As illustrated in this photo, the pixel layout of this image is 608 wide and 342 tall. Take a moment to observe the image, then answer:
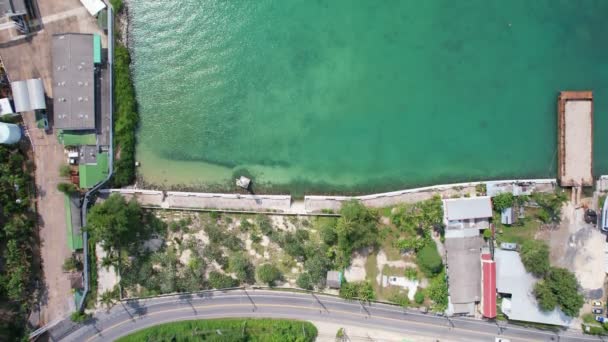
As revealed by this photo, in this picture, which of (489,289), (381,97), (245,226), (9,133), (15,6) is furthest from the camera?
(381,97)

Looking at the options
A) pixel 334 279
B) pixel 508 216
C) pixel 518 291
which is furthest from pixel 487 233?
pixel 334 279

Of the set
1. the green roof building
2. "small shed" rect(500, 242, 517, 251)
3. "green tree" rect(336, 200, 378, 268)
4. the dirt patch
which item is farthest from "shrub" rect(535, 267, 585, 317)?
the green roof building

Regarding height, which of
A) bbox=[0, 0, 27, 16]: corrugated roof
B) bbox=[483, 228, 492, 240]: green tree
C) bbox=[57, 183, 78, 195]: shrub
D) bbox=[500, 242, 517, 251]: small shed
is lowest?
bbox=[500, 242, 517, 251]: small shed

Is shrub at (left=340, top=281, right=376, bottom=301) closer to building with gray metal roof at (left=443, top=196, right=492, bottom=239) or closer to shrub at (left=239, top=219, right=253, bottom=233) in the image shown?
building with gray metal roof at (left=443, top=196, right=492, bottom=239)

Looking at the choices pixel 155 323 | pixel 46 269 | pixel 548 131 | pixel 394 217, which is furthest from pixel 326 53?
pixel 46 269

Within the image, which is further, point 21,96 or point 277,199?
point 277,199

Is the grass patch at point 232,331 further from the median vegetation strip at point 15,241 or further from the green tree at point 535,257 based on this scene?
the green tree at point 535,257

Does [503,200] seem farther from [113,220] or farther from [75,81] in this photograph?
[75,81]
